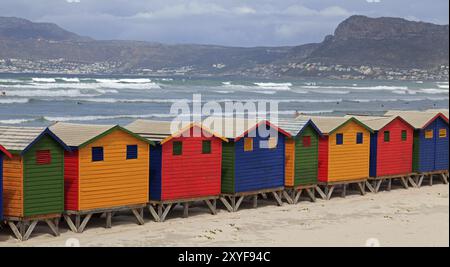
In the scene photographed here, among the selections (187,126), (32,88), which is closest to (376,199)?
(187,126)

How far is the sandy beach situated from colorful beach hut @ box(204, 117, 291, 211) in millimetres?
606

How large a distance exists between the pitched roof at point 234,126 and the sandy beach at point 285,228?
7.70 ft

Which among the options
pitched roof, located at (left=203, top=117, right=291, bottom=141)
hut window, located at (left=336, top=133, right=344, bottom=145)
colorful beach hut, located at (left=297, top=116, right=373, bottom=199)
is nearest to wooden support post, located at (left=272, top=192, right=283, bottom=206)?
pitched roof, located at (left=203, top=117, right=291, bottom=141)

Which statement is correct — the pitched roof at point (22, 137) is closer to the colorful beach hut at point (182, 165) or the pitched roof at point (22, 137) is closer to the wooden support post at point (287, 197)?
the colorful beach hut at point (182, 165)

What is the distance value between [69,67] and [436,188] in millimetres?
156016

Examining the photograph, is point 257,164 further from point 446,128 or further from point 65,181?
point 446,128

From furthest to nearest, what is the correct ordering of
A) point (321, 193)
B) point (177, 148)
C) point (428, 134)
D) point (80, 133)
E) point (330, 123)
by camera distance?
point (428, 134), point (330, 123), point (321, 193), point (177, 148), point (80, 133)

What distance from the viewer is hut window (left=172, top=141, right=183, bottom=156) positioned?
24.8 meters

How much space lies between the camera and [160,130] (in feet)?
83.5

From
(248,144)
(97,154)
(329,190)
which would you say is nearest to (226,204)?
(248,144)

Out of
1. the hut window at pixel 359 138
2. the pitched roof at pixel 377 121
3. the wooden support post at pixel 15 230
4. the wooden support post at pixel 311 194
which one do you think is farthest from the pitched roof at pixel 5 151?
the pitched roof at pixel 377 121

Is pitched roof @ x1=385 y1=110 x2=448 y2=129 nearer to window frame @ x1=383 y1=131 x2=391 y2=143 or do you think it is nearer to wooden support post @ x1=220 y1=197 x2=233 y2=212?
window frame @ x1=383 y1=131 x2=391 y2=143

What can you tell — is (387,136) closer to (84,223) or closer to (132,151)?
(132,151)

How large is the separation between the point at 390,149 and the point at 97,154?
13.5 meters
